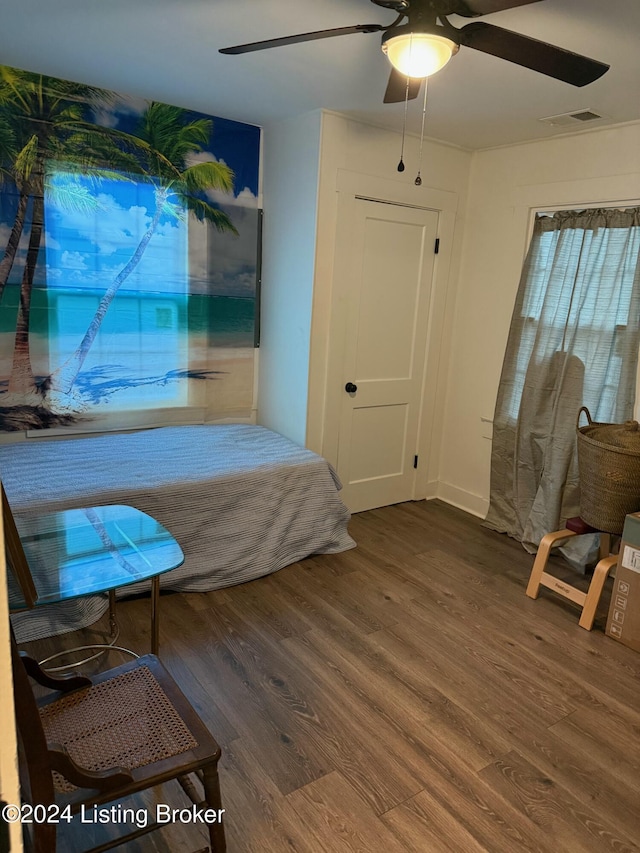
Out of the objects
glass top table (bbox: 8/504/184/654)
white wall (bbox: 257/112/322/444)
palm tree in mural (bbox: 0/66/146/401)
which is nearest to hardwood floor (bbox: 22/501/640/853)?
glass top table (bbox: 8/504/184/654)

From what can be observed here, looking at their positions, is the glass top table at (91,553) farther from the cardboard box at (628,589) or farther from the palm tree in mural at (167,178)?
the cardboard box at (628,589)

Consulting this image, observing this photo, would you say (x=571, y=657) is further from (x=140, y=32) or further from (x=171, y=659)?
(x=140, y=32)

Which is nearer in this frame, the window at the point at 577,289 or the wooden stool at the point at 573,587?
the wooden stool at the point at 573,587

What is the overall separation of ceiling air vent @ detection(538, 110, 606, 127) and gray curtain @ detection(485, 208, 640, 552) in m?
0.47

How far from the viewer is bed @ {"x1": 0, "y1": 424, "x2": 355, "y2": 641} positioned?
2633 mm

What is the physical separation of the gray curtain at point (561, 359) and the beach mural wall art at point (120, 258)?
176 cm

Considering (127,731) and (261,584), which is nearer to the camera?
(127,731)

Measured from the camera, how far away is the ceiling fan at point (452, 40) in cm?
166

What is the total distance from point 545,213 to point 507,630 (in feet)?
7.97

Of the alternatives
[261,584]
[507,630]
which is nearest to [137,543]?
[261,584]

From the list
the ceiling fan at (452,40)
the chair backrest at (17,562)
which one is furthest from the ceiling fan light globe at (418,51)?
the chair backrest at (17,562)

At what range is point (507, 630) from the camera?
9.03 ft

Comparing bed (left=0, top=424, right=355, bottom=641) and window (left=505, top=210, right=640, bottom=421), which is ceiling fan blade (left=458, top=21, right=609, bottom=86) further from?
bed (left=0, top=424, right=355, bottom=641)

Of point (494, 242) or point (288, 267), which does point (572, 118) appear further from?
point (288, 267)
